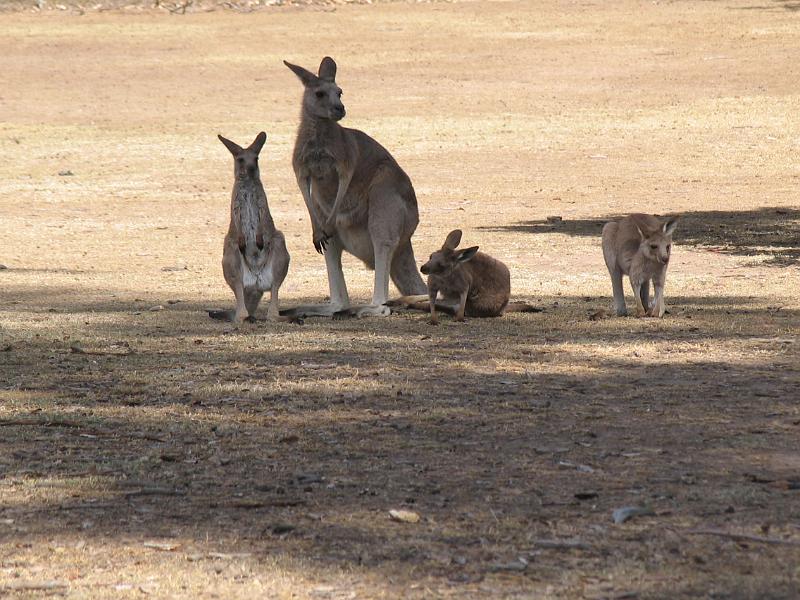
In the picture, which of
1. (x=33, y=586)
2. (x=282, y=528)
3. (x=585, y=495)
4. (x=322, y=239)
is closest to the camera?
(x=33, y=586)

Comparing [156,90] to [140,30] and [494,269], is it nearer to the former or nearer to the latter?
[140,30]

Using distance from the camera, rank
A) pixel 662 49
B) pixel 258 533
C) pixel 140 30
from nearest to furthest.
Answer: pixel 258 533
pixel 662 49
pixel 140 30

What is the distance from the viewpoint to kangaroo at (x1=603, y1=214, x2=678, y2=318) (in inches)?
316

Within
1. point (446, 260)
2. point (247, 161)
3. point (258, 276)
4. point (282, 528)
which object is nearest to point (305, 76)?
point (247, 161)

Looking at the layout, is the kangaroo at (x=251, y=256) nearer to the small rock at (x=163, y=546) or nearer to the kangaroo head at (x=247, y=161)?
the kangaroo head at (x=247, y=161)

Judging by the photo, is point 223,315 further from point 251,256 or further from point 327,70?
point 327,70

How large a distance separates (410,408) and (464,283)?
8.32ft

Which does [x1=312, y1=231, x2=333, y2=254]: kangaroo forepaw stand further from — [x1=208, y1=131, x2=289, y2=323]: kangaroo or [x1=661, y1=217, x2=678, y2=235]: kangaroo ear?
[x1=661, y1=217, x2=678, y2=235]: kangaroo ear

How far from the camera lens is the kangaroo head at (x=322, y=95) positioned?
8719mm

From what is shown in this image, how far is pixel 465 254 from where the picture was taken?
8250 millimetres

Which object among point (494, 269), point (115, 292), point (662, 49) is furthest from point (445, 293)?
point (662, 49)

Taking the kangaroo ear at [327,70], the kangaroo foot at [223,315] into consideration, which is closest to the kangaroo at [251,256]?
the kangaroo foot at [223,315]

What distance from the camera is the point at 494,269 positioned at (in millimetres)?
8422

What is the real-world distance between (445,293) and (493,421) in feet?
9.56
